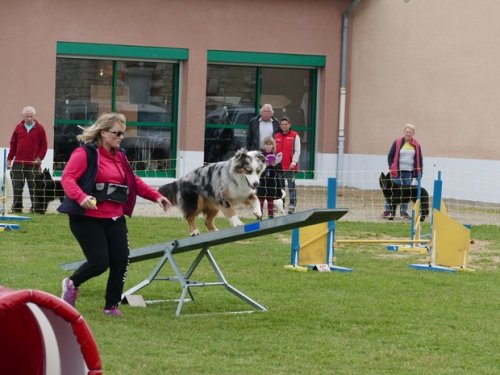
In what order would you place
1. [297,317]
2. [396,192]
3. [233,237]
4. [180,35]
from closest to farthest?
[233,237]
[297,317]
[396,192]
[180,35]

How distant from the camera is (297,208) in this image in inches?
842

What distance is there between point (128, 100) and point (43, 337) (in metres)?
20.3

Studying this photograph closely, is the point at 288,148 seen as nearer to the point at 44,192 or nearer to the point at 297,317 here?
the point at 44,192

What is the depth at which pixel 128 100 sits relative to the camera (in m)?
26.4

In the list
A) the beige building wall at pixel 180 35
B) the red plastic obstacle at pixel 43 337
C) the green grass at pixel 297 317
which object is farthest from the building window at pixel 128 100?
the red plastic obstacle at pixel 43 337

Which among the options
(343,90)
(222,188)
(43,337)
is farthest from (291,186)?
(43,337)

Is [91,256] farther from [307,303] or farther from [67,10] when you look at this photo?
[67,10]

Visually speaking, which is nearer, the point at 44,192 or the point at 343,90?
the point at 44,192

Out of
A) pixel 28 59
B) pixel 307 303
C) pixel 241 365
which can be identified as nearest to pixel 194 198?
pixel 307 303

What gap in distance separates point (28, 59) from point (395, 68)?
845 cm

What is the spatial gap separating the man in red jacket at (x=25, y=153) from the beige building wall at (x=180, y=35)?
5210 mm

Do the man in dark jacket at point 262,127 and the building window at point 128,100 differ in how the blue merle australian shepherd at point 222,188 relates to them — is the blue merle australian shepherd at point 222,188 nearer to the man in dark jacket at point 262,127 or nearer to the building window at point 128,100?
the man in dark jacket at point 262,127

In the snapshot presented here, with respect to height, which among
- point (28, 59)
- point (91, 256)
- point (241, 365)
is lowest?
point (241, 365)

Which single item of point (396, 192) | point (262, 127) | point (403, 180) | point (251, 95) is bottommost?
point (396, 192)
